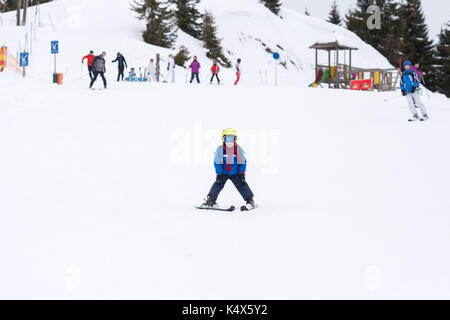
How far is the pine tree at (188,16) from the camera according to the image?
52.0 metres

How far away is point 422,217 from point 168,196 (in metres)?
3.72

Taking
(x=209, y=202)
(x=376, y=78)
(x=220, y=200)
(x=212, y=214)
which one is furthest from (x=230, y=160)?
(x=376, y=78)

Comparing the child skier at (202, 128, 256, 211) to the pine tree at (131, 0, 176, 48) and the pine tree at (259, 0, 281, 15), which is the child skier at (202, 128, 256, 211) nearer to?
the pine tree at (131, 0, 176, 48)

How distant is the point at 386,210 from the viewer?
7223mm

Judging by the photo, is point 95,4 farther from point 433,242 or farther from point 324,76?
point 433,242

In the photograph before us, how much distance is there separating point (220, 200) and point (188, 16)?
1834 inches

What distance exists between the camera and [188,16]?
52.6 metres

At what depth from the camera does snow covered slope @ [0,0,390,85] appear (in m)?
36.5

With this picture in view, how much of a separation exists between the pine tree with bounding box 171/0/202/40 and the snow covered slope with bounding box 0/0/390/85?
6.47 ft

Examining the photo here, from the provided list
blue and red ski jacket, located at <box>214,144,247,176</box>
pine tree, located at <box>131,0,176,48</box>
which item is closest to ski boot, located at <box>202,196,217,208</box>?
blue and red ski jacket, located at <box>214,144,247,176</box>

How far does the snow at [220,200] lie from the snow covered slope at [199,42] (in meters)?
16.6

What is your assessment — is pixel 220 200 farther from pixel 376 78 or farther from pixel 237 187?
pixel 376 78
